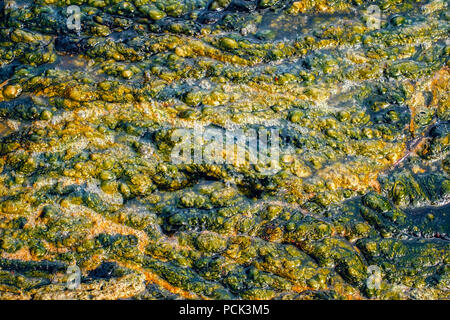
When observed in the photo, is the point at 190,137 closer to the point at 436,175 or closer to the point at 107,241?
the point at 107,241

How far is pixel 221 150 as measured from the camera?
2.94 metres

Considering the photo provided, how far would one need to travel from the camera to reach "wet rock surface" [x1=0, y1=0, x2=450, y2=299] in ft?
8.71

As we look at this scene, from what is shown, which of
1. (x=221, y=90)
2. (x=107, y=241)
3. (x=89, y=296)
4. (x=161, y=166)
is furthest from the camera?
(x=221, y=90)

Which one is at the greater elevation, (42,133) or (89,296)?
(42,133)

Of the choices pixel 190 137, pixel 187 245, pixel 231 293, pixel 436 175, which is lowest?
pixel 231 293

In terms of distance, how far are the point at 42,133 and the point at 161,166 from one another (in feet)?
3.05

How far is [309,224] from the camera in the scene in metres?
2.79

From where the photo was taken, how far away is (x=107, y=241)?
8.86 feet

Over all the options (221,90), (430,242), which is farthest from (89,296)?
(430,242)

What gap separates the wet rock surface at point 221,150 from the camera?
105 inches

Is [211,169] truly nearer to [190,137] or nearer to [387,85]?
[190,137]

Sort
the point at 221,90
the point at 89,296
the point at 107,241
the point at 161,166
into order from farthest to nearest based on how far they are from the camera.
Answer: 1. the point at 221,90
2. the point at 161,166
3. the point at 107,241
4. the point at 89,296
